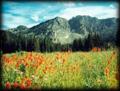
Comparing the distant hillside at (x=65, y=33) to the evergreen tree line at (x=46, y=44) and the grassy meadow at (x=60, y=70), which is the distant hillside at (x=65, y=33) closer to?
the evergreen tree line at (x=46, y=44)

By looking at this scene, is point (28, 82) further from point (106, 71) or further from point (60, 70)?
point (106, 71)

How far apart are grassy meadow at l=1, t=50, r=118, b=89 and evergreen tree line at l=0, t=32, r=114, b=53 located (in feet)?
0.38

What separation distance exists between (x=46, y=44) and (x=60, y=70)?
66 centimetres

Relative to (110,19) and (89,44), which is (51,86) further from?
(110,19)

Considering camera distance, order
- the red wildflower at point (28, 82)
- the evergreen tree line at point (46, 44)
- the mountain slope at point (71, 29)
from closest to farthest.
A: the red wildflower at point (28, 82)
the mountain slope at point (71, 29)
the evergreen tree line at point (46, 44)

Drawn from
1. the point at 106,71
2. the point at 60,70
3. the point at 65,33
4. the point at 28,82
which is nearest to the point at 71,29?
the point at 65,33

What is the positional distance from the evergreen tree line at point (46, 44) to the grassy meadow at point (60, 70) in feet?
0.38

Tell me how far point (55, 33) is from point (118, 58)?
4.76 ft

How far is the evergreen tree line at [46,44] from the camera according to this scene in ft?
26.7

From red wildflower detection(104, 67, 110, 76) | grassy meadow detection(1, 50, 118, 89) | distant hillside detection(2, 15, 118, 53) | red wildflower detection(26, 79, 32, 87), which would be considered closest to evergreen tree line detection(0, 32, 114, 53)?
distant hillside detection(2, 15, 118, 53)

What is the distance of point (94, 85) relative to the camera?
780 centimetres

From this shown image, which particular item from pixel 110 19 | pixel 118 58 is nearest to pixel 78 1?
pixel 110 19

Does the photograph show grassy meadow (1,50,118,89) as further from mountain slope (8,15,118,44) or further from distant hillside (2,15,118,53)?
mountain slope (8,15,118,44)

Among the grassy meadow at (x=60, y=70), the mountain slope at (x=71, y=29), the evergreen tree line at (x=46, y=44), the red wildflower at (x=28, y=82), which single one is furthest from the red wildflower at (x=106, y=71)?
the red wildflower at (x=28, y=82)
